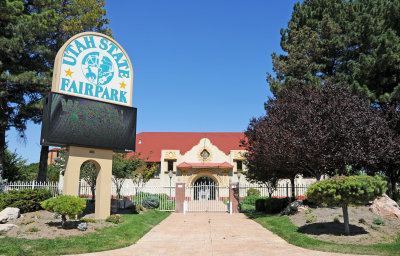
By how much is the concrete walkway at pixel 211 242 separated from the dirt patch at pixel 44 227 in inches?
97.1

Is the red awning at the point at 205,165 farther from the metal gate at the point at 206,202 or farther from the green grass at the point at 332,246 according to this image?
the green grass at the point at 332,246

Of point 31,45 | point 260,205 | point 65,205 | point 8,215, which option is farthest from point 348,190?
point 31,45

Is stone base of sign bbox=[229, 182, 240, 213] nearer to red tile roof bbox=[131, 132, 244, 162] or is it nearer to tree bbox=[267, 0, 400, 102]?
tree bbox=[267, 0, 400, 102]

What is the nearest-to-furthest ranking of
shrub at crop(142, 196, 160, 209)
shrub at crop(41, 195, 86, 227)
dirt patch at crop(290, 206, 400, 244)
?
dirt patch at crop(290, 206, 400, 244) → shrub at crop(41, 195, 86, 227) → shrub at crop(142, 196, 160, 209)

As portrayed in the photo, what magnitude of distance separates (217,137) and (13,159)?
2500 centimetres

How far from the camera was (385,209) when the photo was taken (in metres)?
14.8

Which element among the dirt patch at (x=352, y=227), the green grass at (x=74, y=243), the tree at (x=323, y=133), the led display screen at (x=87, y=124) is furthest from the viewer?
the tree at (x=323, y=133)

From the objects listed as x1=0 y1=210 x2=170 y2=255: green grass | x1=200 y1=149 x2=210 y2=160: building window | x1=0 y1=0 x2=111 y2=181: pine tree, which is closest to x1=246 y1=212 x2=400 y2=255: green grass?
x1=0 y1=210 x2=170 y2=255: green grass

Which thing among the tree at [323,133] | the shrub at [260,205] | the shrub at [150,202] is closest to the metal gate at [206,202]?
the shrub at [150,202]

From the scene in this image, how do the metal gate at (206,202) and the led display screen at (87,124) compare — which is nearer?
the led display screen at (87,124)

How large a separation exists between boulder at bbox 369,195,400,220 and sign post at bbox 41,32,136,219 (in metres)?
12.4

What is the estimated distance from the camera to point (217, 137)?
4491 cm

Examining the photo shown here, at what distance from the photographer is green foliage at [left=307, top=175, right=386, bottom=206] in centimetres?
1118

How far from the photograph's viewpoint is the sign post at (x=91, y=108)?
14586 mm
